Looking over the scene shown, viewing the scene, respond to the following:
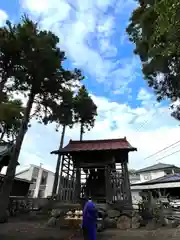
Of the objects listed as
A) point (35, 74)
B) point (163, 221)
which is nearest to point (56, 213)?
point (163, 221)

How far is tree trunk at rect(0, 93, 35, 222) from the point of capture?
10.3m

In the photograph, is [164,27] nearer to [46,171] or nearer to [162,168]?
[162,168]

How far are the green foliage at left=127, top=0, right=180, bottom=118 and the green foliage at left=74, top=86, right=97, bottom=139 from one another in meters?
10.1

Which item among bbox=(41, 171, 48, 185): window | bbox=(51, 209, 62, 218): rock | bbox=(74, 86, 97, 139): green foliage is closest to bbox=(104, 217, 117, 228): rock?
bbox=(51, 209, 62, 218): rock

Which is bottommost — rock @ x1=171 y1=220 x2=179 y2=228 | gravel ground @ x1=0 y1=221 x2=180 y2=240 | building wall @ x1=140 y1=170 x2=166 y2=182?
gravel ground @ x1=0 y1=221 x2=180 y2=240

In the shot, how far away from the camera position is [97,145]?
1298 cm

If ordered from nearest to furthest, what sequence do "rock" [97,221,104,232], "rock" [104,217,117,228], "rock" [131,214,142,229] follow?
1. "rock" [97,221,104,232]
2. "rock" [131,214,142,229]
3. "rock" [104,217,117,228]

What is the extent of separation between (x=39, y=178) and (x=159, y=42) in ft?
111

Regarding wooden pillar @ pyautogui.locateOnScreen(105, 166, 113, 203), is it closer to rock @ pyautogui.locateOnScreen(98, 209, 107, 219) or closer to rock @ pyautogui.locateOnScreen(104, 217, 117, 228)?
rock @ pyautogui.locateOnScreen(98, 209, 107, 219)

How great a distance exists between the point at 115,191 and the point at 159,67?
25.4 ft

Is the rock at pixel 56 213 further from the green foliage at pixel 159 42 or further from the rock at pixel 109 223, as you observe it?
the green foliage at pixel 159 42

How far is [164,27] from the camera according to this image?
463 cm

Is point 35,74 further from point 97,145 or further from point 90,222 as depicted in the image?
point 90,222

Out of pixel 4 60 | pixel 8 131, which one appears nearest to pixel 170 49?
pixel 4 60
